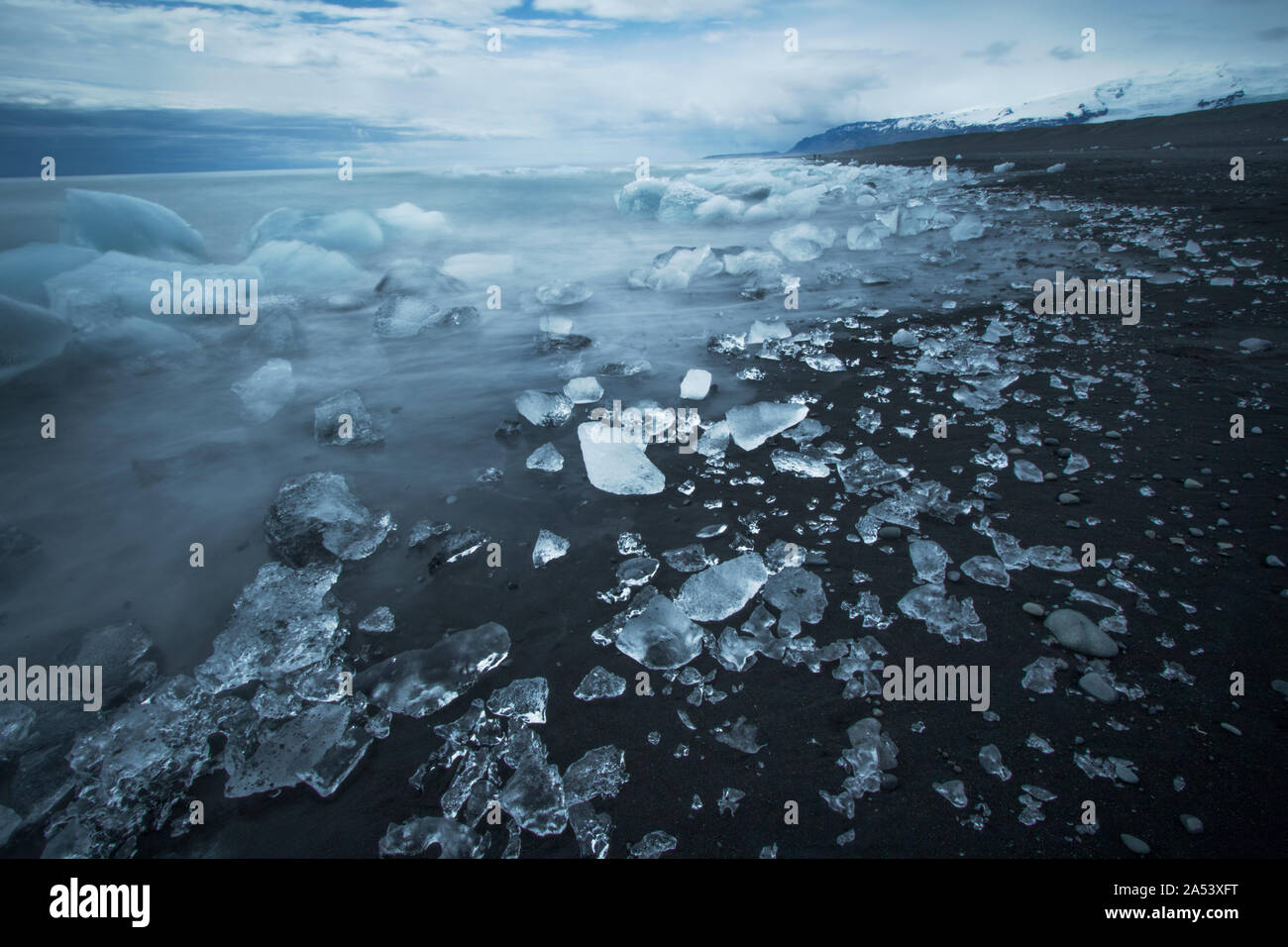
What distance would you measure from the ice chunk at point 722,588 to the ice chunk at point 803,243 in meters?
8.32

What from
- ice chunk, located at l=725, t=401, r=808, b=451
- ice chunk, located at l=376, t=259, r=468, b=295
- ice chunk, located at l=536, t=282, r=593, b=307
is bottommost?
ice chunk, located at l=725, t=401, r=808, b=451

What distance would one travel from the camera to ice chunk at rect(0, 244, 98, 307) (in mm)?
6078

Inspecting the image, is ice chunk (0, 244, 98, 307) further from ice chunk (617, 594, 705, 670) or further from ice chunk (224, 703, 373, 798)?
ice chunk (617, 594, 705, 670)

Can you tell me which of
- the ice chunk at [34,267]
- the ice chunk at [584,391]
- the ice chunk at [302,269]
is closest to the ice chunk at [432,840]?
the ice chunk at [584,391]

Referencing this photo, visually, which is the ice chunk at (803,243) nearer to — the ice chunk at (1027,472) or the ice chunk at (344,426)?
the ice chunk at (1027,472)

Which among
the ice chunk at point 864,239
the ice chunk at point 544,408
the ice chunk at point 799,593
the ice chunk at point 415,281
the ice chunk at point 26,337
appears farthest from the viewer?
the ice chunk at point 864,239

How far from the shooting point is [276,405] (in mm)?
4402

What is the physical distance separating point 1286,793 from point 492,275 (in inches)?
402

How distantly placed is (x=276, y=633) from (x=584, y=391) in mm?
2650

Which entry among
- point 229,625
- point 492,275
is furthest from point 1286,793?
point 492,275

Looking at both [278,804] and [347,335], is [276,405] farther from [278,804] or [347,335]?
[278,804]

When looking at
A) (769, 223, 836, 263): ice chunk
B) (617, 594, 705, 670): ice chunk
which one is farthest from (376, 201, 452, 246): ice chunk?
(617, 594, 705, 670): ice chunk

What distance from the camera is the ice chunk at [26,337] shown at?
482cm

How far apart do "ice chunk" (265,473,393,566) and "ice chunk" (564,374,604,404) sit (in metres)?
1.82
